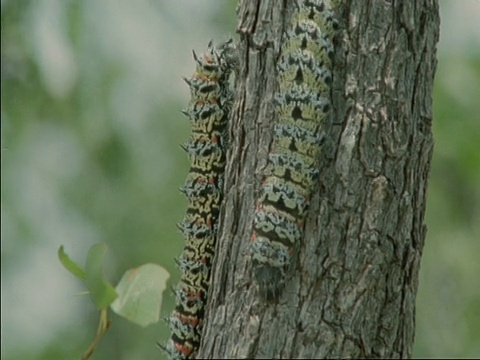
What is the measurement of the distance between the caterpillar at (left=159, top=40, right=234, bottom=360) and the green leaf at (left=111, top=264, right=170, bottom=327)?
85 centimetres

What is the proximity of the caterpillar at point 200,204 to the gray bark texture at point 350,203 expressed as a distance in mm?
204

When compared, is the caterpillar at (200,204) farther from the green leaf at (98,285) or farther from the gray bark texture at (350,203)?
the green leaf at (98,285)

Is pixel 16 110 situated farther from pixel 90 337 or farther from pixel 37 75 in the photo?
pixel 90 337

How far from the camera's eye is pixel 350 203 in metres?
3.40

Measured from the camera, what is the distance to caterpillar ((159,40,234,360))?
383 cm

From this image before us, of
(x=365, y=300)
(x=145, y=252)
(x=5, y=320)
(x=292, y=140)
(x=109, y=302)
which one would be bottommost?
(x=109, y=302)

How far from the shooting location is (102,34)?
1036cm

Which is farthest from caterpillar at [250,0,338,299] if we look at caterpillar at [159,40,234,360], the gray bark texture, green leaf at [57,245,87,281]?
green leaf at [57,245,87,281]

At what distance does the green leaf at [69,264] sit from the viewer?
115 inches

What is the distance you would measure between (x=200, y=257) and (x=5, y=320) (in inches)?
397

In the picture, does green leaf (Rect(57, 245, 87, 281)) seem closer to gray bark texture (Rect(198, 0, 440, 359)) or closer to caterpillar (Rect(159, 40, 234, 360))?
gray bark texture (Rect(198, 0, 440, 359))

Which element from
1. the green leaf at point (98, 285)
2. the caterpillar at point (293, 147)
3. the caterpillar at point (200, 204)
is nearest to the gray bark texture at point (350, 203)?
the caterpillar at point (293, 147)

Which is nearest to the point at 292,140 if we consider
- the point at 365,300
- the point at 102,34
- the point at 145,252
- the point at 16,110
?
the point at 365,300

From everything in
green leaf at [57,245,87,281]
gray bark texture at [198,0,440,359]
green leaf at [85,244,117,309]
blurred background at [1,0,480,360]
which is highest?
blurred background at [1,0,480,360]
